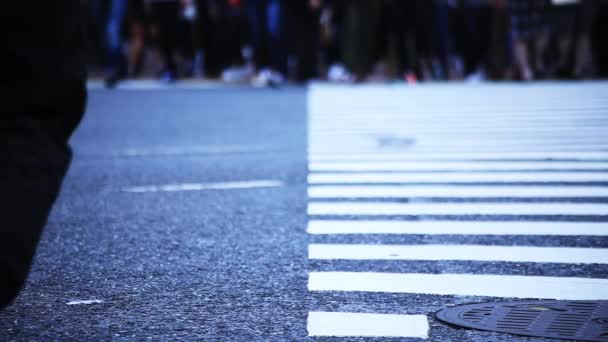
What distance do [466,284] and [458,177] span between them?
120 inches

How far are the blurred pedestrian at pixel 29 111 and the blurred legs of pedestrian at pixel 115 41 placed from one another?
13722 mm

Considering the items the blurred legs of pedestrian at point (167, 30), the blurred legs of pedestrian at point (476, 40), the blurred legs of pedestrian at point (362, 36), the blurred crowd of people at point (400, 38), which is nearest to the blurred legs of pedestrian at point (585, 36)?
the blurred crowd of people at point (400, 38)

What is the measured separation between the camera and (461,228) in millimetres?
5488

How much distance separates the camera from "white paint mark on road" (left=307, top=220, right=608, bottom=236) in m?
5.37

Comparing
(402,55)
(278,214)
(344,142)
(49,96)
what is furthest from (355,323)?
(402,55)

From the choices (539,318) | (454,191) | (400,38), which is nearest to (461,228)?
(454,191)

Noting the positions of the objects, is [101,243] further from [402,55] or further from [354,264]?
[402,55]

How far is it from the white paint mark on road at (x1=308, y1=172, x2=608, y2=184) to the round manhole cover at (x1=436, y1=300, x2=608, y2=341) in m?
3.20

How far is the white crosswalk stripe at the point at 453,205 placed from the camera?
168 inches

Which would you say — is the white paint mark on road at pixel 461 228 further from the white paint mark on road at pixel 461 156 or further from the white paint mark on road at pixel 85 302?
the white paint mark on road at pixel 461 156

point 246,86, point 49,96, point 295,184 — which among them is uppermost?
point 49,96

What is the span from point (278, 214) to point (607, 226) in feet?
5.68

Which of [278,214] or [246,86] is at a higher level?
[278,214]

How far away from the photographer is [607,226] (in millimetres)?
5492
